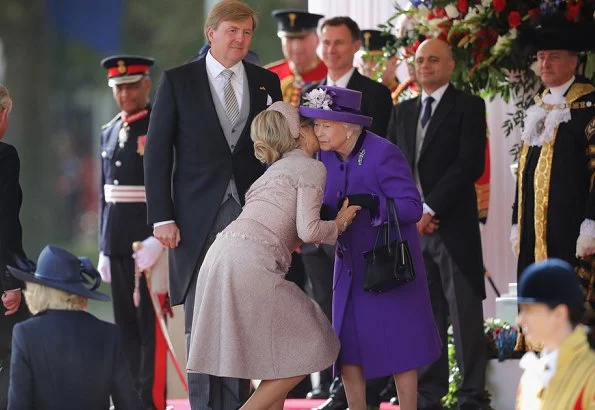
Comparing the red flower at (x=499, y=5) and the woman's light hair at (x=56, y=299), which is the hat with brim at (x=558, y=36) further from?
the woman's light hair at (x=56, y=299)

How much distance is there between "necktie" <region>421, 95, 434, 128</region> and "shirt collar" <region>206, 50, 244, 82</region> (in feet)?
4.19

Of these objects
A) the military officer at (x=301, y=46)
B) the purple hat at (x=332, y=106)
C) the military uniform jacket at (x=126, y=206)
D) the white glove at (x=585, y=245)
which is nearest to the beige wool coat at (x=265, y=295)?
the purple hat at (x=332, y=106)

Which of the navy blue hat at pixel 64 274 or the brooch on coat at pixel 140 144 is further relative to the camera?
the brooch on coat at pixel 140 144

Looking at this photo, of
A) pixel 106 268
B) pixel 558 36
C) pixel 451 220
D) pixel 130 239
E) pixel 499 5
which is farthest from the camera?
pixel 106 268

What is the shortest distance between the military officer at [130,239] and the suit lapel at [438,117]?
1.76 metres

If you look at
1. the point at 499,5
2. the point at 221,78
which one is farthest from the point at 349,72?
the point at 221,78

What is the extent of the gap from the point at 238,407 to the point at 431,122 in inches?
75.0

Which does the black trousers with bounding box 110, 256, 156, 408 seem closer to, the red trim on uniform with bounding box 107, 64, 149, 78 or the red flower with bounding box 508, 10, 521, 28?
the red trim on uniform with bounding box 107, 64, 149, 78

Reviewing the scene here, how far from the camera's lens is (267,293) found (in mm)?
6926

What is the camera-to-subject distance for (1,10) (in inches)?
626

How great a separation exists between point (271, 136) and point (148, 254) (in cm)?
255

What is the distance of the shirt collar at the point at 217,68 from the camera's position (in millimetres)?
7645

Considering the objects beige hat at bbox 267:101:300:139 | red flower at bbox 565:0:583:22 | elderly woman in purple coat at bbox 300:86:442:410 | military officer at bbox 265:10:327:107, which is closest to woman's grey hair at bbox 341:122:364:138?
elderly woman in purple coat at bbox 300:86:442:410

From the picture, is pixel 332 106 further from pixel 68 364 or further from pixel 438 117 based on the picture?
pixel 68 364
